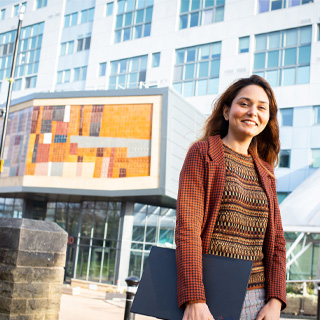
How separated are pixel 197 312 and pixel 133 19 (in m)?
44.5

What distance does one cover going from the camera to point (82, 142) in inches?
1305

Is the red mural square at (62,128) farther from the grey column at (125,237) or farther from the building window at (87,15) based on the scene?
the building window at (87,15)

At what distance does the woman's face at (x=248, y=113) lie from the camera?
2705mm

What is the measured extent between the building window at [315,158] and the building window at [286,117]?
2.52 meters

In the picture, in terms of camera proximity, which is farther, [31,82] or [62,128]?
[31,82]

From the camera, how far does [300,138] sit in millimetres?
34781

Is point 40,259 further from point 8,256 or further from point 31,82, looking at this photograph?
point 31,82

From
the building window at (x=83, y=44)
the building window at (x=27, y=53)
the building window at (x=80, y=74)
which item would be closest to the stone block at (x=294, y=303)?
the building window at (x=80, y=74)

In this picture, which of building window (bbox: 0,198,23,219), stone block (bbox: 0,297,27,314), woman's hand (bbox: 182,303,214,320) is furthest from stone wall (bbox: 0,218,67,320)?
building window (bbox: 0,198,23,219)

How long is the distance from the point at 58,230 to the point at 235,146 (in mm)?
4240

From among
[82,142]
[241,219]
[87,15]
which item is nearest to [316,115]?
[82,142]

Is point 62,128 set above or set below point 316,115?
below

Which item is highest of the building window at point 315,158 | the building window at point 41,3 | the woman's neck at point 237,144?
the building window at point 41,3

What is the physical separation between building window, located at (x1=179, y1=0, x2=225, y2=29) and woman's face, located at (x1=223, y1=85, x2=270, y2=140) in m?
38.7
